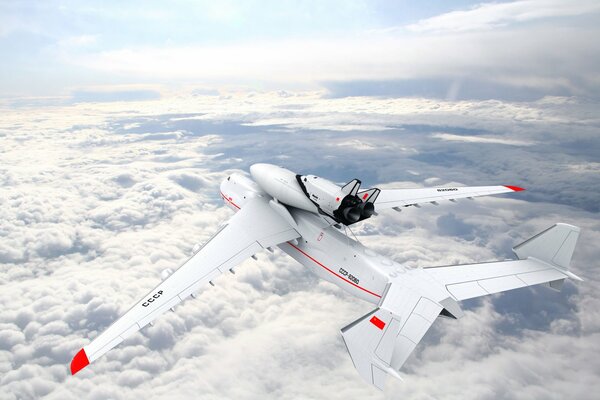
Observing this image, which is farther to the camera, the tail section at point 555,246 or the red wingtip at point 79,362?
the tail section at point 555,246

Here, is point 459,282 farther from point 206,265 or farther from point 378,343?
point 206,265

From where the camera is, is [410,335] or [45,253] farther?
[45,253]

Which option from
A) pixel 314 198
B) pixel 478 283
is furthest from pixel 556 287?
pixel 314 198

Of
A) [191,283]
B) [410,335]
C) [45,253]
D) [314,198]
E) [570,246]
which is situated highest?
[314,198]

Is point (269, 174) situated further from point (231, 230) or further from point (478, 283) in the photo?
point (478, 283)

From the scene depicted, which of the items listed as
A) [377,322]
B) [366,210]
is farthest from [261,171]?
[377,322]

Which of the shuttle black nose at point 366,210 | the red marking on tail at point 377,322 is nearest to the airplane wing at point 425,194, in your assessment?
the shuttle black nose at point 366,210

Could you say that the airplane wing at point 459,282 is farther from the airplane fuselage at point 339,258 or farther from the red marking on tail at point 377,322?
the airplane fuselage at point 339,258
